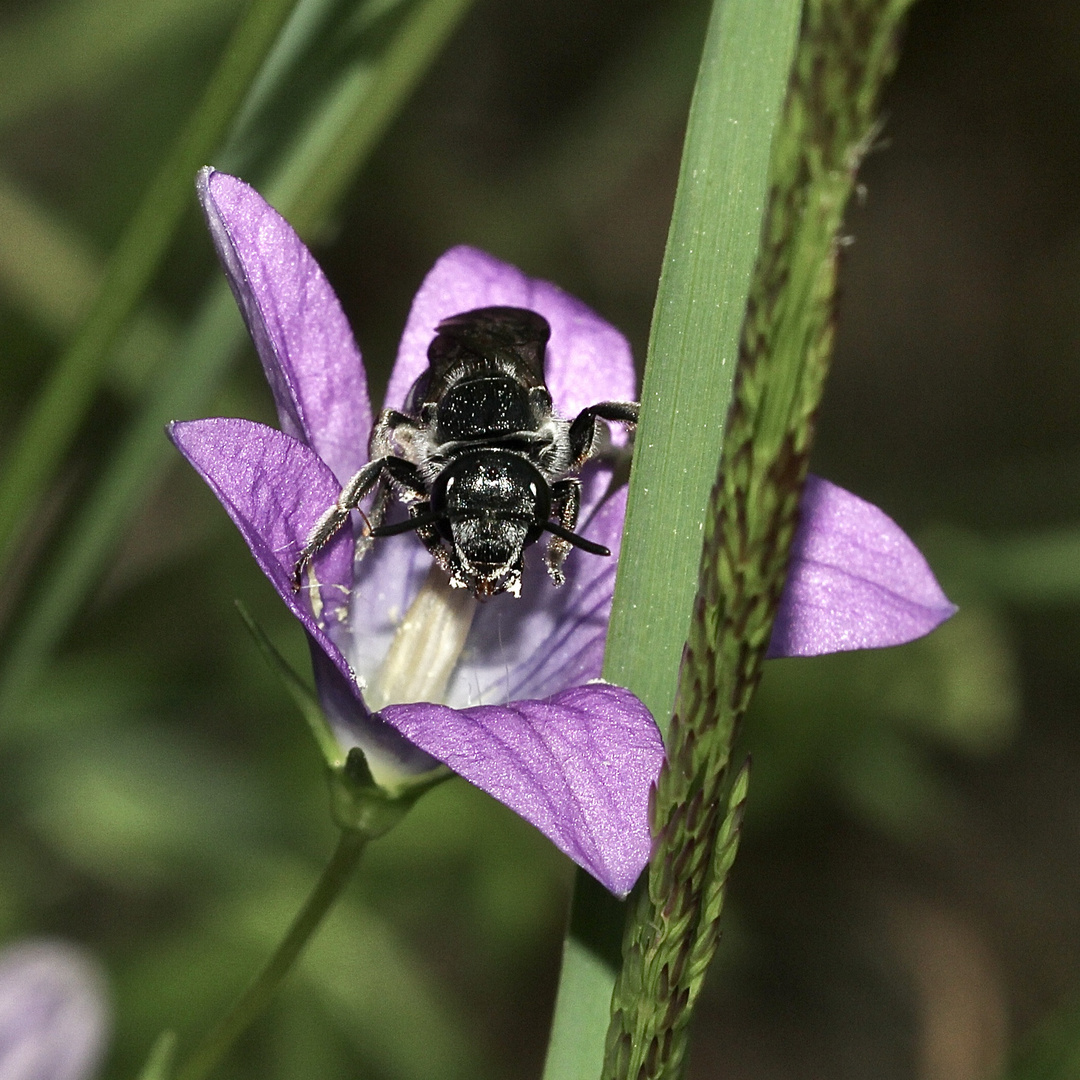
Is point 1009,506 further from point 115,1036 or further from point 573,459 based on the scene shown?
point 115,1036

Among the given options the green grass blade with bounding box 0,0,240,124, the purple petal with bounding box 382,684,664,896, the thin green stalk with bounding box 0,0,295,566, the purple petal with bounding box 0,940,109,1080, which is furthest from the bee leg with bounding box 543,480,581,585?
the green grass blade with bounding box 0,0,240,124

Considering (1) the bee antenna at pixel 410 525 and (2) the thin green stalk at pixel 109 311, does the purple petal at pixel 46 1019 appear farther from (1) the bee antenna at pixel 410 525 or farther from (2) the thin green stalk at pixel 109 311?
(1) the bee antenna at pixel 410 525

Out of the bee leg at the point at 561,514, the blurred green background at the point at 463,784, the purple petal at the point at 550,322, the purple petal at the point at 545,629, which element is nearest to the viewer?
the bee leg at the point at 561,514

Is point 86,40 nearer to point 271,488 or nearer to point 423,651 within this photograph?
point 423,651

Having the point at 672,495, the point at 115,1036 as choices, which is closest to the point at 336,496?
the point at 672,495

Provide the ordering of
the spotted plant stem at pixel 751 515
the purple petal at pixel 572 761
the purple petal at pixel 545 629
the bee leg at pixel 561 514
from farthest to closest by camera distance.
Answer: the purple petal at pixel 545 629 < the bee leg at pixel 561 514 < the purple petal at pixel 572 761 < the spotted plant stem at pixel 751 515

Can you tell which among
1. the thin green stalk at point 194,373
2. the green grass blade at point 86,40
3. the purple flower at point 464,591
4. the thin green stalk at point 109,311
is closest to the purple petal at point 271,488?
the purple flower at point 464,591

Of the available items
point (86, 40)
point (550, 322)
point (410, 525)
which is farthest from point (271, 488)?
point (86, 40)
